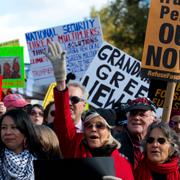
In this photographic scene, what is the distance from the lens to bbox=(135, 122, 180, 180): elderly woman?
540 cm

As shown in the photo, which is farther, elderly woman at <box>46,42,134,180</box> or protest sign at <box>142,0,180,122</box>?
protest sign at <box>142,0,180,122</box>

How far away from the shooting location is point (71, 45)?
11266 millimetres

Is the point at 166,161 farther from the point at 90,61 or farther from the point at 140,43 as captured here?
the point at 140,43

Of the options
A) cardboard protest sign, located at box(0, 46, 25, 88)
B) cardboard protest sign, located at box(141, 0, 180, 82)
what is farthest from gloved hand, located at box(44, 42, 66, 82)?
cardboard protest sign, located at box(0, 46, 25, 88)

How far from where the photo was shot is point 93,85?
10.1 metres

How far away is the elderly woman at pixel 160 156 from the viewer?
5398 mm

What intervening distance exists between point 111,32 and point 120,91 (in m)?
26.0

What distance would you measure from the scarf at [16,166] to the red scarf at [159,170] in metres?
0.85

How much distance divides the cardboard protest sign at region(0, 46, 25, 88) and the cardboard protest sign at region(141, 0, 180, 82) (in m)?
3.68

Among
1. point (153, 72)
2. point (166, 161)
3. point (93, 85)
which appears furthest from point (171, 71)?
point (93, 85)

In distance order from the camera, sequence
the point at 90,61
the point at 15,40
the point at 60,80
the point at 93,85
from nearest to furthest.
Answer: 1. the point at 60,80
2. the point at 93,85
3. the point at 90,61
4. the point at 15,40

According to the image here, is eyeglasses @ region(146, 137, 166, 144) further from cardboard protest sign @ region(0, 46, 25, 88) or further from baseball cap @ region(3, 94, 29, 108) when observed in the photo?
cardboard protest sign @ region(0, 46, 25, 88)

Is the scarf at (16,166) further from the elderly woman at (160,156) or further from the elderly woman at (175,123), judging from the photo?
the elderly woman at (175,123)

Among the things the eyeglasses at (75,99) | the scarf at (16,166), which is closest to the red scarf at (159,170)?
the scarf at (16,166)
